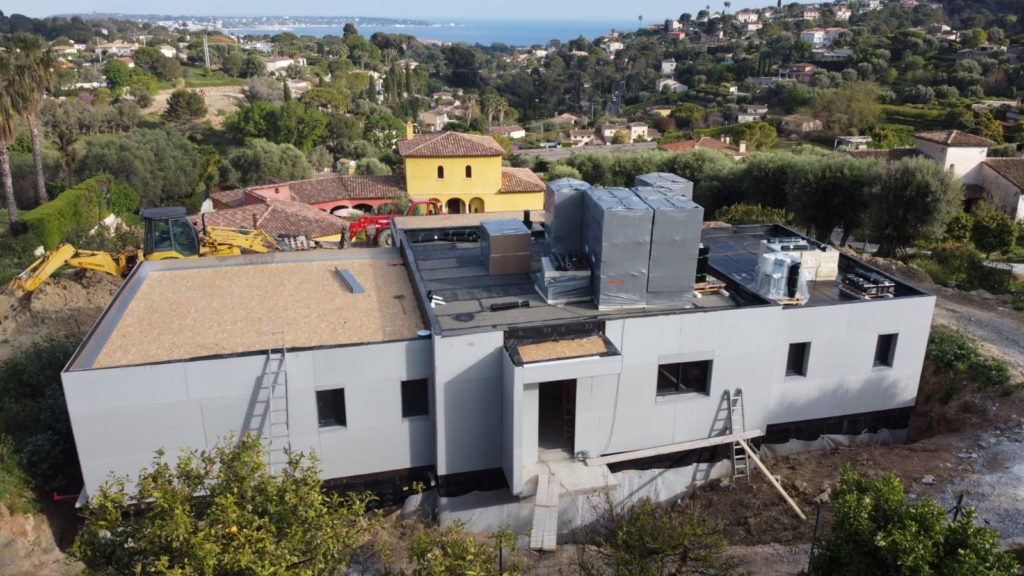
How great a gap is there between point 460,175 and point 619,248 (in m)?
30.0

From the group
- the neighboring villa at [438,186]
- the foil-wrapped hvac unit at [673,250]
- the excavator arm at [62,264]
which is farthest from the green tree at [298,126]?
the foil-wrapped hvac unit at [673,250]

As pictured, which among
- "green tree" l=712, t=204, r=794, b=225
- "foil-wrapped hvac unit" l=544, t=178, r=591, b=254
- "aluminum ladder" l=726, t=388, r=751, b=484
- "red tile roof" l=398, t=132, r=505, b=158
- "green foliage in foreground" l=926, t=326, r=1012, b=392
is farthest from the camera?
"red tile roof" l=398, t=132, r=505, b=158

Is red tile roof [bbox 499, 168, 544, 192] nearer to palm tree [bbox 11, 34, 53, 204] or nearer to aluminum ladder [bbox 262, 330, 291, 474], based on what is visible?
palm tree [bbox 11, 34, 53, 204]

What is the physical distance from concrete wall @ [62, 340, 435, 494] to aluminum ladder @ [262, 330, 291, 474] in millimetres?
142

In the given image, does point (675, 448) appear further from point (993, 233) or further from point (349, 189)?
point (349, 189)

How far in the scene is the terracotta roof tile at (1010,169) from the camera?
5122 centimetres

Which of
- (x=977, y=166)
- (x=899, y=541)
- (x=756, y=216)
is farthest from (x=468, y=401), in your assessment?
(x=977, y=166)

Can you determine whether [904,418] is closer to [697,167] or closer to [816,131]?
[697,167]

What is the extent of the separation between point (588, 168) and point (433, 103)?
10395 cm

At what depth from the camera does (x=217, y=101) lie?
345 feet

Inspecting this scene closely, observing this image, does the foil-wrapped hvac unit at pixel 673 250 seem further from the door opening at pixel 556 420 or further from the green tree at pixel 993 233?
the green tree at pixel 993 233

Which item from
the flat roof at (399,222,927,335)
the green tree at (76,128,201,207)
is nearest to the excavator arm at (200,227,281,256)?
the flat roof at (399,222,927,335)

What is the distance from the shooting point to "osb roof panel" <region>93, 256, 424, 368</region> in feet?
50.5

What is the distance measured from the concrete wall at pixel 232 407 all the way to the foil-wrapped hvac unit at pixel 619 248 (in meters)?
4.45
